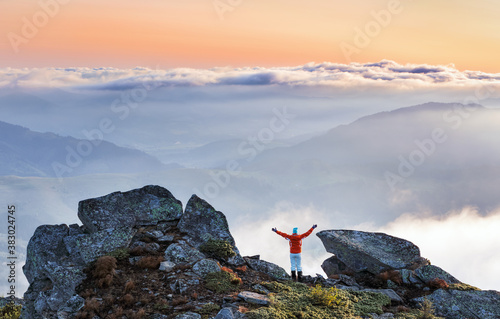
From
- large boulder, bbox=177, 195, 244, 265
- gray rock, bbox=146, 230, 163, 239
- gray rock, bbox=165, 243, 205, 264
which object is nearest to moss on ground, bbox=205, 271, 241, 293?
gray rock, bbox=165, 243, 205, 264

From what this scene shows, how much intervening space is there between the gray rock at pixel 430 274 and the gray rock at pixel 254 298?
45.4ft

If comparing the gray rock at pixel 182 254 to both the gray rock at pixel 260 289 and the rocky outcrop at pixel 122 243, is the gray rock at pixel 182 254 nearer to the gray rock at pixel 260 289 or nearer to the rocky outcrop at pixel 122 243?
the rocky outcrop at pixel 122 243

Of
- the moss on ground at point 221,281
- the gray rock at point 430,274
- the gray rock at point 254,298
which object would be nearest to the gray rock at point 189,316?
the gray rock at point 254,298

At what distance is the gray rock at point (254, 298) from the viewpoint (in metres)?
21.7

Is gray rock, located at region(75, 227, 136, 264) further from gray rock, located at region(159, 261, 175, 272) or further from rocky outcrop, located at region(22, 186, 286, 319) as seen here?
gray rock, located at region(159, 261, 175, 272)

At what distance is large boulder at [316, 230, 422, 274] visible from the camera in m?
32.1

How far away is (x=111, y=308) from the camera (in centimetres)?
2156

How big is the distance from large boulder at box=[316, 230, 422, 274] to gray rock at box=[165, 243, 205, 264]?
1197 centimetres

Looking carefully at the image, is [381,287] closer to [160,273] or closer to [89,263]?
[160,273]

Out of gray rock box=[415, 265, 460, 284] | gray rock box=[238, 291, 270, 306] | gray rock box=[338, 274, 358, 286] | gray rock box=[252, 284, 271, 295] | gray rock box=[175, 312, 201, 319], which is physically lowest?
gray rock box=[175, 312, 201, 319]

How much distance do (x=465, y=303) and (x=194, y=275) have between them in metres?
17.2

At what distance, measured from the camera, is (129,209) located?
31.6m

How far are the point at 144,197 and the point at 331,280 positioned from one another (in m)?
15.5

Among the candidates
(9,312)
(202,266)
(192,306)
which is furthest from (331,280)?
(9,312)
